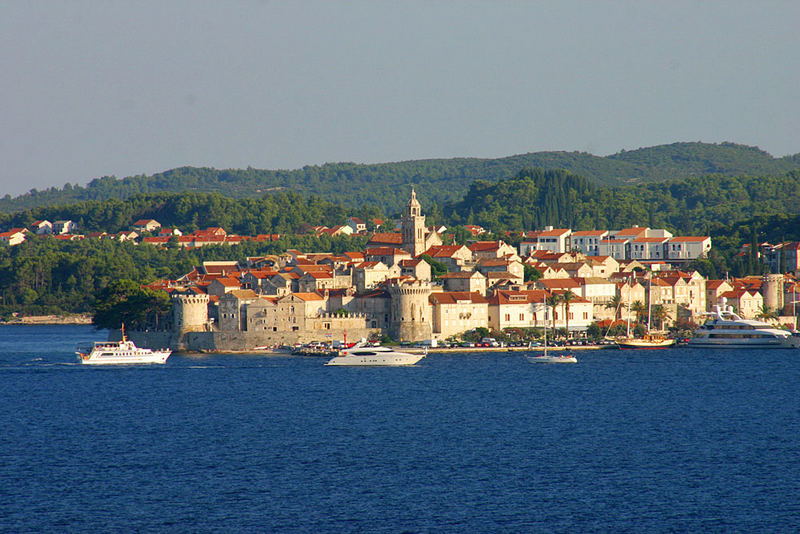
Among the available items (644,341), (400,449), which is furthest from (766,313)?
(400,449)

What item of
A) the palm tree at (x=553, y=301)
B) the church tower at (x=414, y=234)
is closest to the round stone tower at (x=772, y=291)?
the palm tree at (x=553, y=301)

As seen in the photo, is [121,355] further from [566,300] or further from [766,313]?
[766,313]

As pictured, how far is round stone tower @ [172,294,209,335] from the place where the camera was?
81750 millimetres

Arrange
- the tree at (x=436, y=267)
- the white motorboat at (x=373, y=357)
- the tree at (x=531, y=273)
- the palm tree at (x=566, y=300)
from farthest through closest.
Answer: the tree at (x=531, y=273), the tree at (x=436, y=267), the palm tree at (x=566, y=300), the white motorboat at (x=373, y=357)

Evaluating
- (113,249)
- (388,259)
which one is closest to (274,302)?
(388,259)

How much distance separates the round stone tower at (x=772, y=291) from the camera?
102750mm

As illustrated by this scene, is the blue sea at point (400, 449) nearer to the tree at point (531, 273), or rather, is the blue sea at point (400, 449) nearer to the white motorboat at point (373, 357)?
the white motorboat at point (373, 357)

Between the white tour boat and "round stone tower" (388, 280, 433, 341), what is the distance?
552 inches

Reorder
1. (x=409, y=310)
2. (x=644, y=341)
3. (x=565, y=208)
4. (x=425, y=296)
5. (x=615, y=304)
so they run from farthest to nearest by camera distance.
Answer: (x=565, y=208) < (x=615, y=304) < (x=644, y=341) < (x=425, y=296) < (x=409, y=310)

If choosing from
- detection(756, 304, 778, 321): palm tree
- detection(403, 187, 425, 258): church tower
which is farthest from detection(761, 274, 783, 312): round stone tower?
detection(403, 187, 425, 258): church tower

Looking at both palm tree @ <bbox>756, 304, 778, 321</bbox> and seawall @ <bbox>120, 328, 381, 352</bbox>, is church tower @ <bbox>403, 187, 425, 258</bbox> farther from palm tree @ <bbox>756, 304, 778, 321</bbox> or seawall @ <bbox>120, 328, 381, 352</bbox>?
→ palm tree @ <bbox>756, 304, 778, 321</bbox>

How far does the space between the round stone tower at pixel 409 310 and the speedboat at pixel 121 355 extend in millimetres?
14010

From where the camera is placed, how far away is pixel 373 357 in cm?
7425

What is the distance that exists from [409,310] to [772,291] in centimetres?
3557
